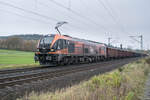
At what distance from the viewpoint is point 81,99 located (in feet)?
15.7

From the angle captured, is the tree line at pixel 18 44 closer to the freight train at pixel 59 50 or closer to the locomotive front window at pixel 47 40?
the freight train at pixel 59 50

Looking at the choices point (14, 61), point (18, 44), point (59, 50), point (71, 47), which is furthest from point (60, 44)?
point (18, 44)

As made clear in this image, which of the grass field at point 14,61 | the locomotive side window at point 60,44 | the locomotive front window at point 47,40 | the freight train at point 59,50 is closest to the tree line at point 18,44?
the grass field at point 14,61

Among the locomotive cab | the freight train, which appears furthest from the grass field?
the freight train

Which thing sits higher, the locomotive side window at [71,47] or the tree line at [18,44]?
the tree line at [18,44]

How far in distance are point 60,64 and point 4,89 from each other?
12010 millimetres

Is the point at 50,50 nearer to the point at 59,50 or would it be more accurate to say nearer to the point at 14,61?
the point at 59,50

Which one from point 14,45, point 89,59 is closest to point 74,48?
point 89,59

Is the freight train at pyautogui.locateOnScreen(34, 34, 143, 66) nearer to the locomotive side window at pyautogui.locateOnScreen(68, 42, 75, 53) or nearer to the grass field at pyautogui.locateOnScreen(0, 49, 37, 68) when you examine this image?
the locomotive side window at pyautogui.locateOnScreen(68, 42, 75, 53)

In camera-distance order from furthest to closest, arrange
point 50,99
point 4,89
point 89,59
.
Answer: point 89,59, point 4,89, point 50,99

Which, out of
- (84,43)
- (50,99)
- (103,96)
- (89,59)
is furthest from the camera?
(89,59)

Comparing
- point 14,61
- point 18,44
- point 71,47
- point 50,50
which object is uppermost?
point 18,44

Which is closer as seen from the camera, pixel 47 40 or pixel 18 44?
pixel 47 40

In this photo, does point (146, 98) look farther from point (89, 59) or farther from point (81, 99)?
point (89, 59)
